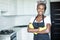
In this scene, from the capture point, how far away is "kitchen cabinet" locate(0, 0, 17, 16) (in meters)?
3.83

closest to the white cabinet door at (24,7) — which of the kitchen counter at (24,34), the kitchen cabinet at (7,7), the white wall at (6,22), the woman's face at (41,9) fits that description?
the kitchen cabinet at (7,7)

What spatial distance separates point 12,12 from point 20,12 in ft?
1.36

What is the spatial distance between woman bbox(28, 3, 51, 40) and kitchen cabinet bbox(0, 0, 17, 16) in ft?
2.89

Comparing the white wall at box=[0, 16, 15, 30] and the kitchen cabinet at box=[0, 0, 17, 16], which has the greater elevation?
the kitchen cabinet at box=[0, 0, 17, 16]

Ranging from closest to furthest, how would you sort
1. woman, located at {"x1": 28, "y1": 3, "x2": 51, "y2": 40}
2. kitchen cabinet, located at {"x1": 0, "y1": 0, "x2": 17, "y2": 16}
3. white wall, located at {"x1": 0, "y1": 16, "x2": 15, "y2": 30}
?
woman, located at {"x1": 28, "y1": 3, "x2": 51, "y2": 40} < kitchen cabinet, located at {"x1": 0, "y1": 0, "x2": 17, "y2": 16} < white wall, located at {"x1": 0, "y1": 16, "x2": 15, "y2": 30}

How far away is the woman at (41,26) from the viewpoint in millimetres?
3420

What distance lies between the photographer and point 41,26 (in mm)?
3432

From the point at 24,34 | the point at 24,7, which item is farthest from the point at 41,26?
the point at 24,7

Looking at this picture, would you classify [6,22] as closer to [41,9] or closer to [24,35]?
[24,35]

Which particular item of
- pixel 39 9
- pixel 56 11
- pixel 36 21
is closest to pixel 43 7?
pixel 39 9

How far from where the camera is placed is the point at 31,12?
15.5 ft

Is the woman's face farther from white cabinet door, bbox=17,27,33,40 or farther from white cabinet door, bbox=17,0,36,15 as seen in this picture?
white cabinet door, bbox=17,0,36,15

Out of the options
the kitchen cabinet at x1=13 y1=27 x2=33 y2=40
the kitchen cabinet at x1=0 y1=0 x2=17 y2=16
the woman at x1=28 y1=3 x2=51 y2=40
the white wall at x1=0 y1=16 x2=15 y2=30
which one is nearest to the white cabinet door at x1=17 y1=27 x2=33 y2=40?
the kitchen cabinet at x1=13 y1=27 x2=33 y2=40

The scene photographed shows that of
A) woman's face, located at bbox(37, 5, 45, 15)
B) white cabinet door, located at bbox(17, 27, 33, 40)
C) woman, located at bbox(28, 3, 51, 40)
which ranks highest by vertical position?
woman's face, located at bbox(37, 5, 45, 15)
